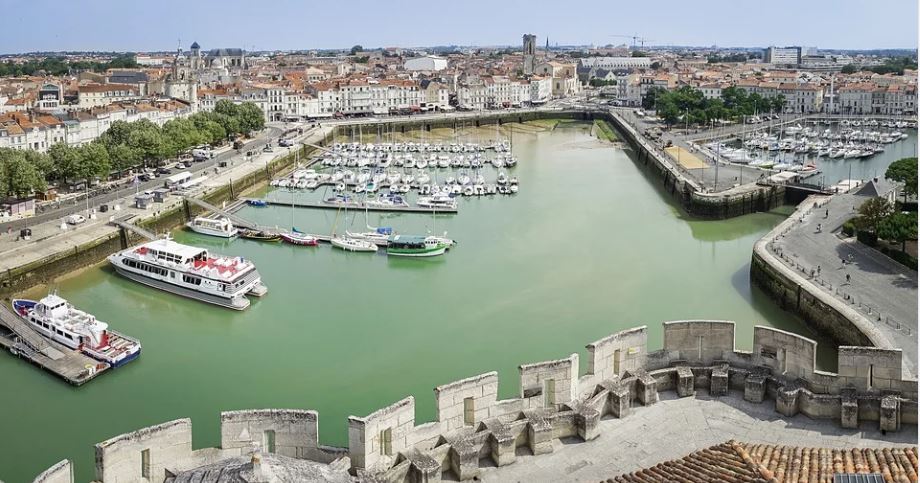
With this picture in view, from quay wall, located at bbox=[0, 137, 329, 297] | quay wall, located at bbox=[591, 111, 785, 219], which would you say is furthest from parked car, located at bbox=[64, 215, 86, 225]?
quay wall, located at bbox=[591, 111, 785, 219]

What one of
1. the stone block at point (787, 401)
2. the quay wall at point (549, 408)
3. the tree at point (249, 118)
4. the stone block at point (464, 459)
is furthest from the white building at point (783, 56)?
the stone block at point (464, 459)

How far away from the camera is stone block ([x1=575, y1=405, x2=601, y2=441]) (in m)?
8.10

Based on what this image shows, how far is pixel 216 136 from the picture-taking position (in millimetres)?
42531

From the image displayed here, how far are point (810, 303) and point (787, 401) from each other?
10075 millimetres

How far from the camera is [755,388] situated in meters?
8.67

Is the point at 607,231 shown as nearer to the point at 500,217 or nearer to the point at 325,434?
the point at 500,217

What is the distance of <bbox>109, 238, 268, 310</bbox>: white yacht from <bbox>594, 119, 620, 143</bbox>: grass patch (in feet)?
116

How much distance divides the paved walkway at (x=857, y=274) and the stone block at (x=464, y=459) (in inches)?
324

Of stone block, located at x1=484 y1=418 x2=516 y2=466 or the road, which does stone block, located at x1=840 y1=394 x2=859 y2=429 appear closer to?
stone block, located at x1=484 y1=418 x2=516 y2=466

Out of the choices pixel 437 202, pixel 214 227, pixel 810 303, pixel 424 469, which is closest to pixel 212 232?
pixel 214 227

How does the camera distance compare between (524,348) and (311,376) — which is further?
(524,348)

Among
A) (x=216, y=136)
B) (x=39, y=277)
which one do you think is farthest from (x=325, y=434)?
(x=216, y=136)

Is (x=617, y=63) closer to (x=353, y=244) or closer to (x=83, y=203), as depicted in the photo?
(x=83, y=203)

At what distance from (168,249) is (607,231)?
12461 mm
